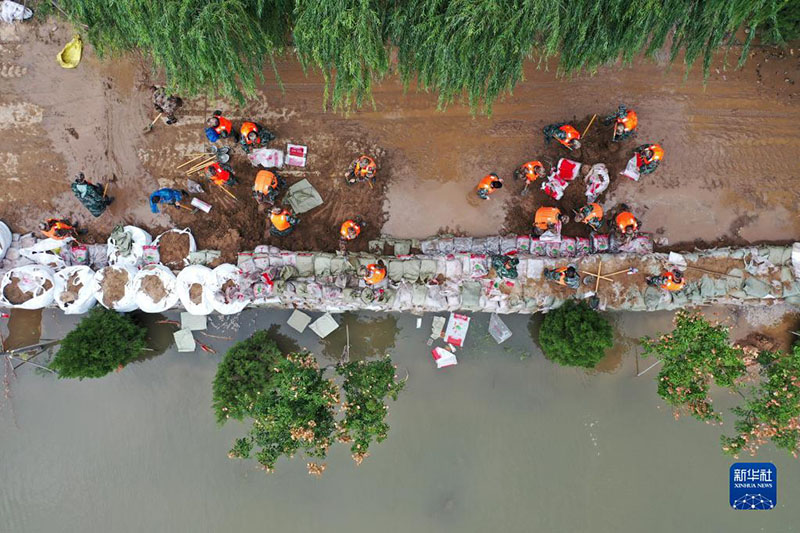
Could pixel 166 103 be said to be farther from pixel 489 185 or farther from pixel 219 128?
pixel 489 185

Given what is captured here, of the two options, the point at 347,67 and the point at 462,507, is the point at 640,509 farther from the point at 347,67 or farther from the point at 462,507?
the point at 347,67

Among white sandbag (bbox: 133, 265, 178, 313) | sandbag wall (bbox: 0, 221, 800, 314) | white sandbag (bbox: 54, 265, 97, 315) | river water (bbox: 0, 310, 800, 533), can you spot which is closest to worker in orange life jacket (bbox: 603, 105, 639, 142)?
sandbag wall (bbox: 0, 221, 800, 314)

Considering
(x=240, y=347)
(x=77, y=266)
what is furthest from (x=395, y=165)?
(x=77, y=266)

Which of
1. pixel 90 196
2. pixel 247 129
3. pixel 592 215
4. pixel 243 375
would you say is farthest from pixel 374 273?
pixel 90 196

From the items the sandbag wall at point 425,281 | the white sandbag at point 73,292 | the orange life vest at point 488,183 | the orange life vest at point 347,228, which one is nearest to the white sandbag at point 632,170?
the sandbag wall at point 425,281

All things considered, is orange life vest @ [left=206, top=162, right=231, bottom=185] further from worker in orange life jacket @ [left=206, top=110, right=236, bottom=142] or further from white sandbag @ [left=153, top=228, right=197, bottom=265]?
white sandbag @ [left=153, top=228, right=197, bottom=265]
